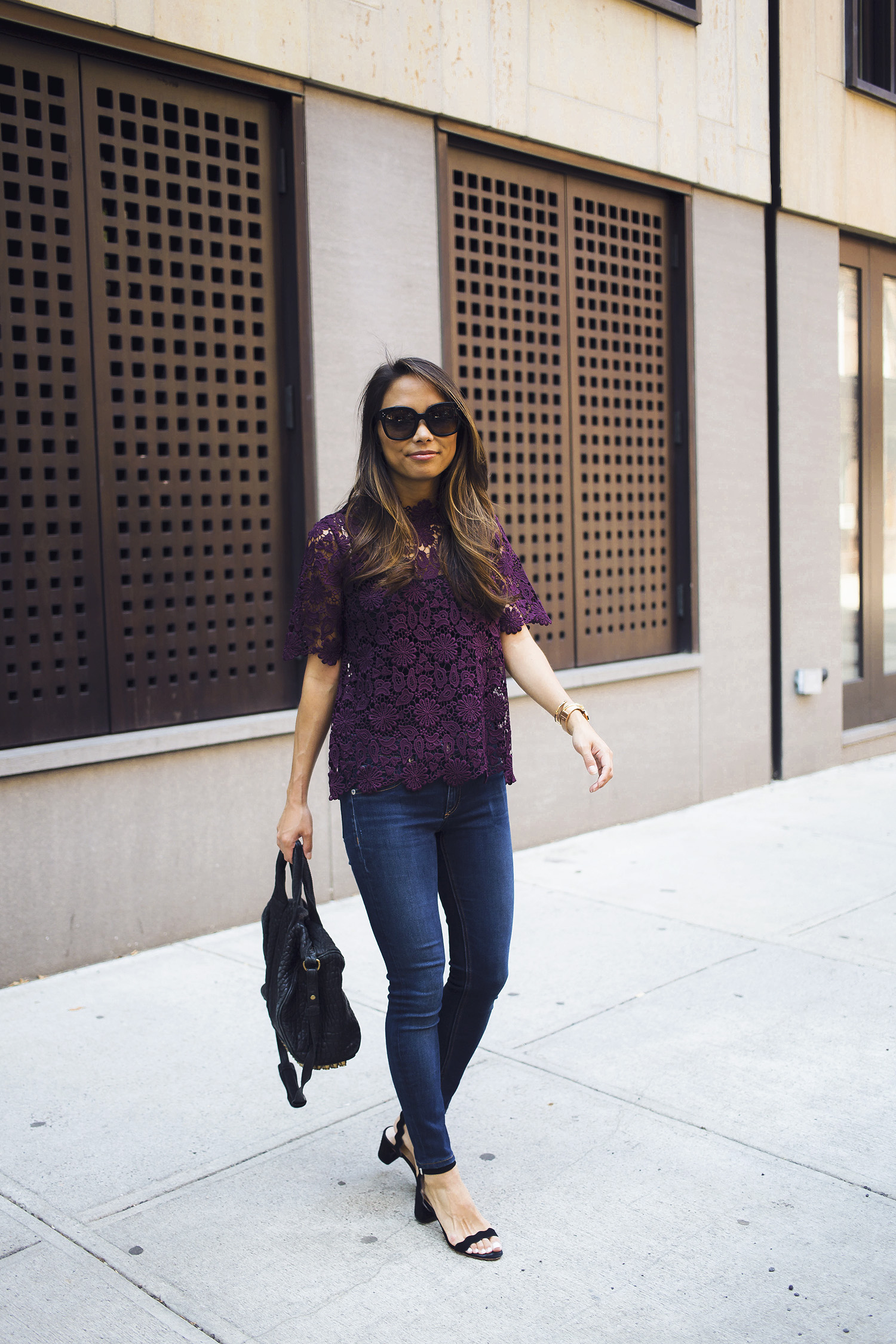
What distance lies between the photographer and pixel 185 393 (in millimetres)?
5285

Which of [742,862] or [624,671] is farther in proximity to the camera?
[624,671]

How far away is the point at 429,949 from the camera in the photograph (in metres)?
2.76

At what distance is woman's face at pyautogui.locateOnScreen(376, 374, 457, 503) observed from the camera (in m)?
2.79

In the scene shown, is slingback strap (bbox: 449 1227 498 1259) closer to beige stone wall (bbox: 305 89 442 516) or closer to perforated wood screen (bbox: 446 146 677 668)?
beige stone wall (bbox: 305 89 442 516)

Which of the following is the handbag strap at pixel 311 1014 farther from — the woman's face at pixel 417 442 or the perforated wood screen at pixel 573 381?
the perforated wood screen at pixel 573 381

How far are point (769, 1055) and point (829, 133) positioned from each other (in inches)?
269

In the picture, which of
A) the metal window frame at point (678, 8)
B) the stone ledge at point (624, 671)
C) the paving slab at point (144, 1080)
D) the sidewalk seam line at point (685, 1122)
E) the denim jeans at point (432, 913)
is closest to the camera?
the denim jeans at point (432, 913)

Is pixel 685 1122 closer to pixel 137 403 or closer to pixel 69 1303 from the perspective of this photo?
pixel 69 1303

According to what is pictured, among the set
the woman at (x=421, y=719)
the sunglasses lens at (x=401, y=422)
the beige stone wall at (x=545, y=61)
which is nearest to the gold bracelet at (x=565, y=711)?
the woman at (x=421, y=719)

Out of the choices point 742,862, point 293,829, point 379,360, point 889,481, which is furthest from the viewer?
point 889,481

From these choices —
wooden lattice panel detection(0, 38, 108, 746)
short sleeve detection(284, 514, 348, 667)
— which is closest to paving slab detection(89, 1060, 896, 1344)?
short sleeve detection(284, 514, 348, 667)

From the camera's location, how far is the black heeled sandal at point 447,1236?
279 centimetres

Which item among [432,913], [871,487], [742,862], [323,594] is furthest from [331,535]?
[871,487]

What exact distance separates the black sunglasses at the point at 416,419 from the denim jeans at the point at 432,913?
785 millimetres
